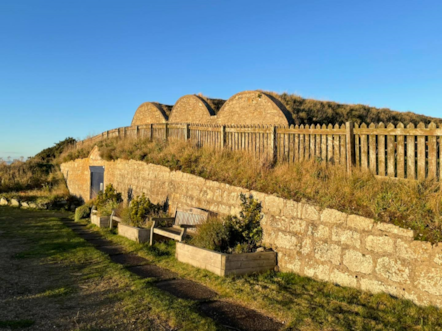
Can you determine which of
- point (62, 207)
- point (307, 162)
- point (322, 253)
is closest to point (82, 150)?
point (62, 207)

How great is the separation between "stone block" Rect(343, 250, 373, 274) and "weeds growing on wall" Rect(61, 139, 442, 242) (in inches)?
Result: 28.7

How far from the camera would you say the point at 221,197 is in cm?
945

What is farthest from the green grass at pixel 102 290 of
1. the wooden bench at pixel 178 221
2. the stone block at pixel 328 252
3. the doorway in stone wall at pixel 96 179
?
the doorway in stone wall at pixel 96 179

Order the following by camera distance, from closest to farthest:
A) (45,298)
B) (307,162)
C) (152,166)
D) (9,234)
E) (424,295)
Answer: (424,295), (45,298), (307,162), (9,234), (152,166)

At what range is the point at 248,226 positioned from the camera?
820cm

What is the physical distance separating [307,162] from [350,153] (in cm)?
120

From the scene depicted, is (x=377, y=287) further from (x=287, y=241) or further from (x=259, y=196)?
(x=259, y=196)

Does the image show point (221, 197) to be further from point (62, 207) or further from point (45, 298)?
point (62, 207)

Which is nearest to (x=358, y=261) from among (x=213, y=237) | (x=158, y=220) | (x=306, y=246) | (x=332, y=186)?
(x=306, y=246)

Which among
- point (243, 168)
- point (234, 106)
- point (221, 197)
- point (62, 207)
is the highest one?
point (234, 106)

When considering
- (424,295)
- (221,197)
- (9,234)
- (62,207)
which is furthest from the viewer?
(62,207)

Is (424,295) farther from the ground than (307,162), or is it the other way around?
(307,162)

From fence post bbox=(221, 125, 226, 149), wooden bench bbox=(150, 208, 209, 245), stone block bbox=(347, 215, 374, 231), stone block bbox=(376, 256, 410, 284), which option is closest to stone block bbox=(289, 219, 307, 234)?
stone block bbox=(347, 215, 374, 231)

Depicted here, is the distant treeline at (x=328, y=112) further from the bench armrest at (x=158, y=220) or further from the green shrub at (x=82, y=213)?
the green shrub at (x=82, y=213)
